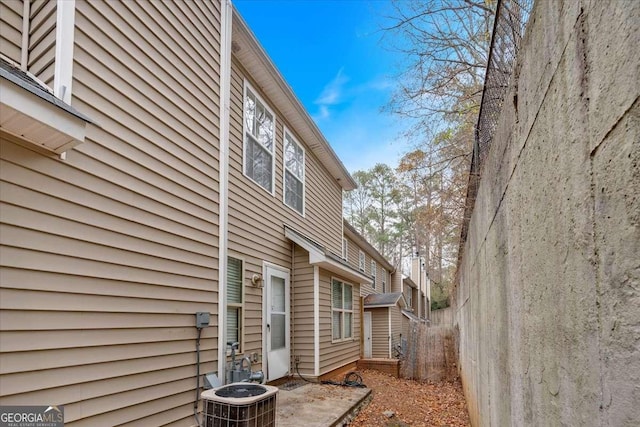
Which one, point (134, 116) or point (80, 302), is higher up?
point (134, 116)

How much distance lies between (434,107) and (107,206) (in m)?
6.50

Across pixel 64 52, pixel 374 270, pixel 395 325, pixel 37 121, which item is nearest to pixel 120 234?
pixel 37 121

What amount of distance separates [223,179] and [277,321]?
3579mm

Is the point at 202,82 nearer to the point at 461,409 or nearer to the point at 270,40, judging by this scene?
the point at 461,409

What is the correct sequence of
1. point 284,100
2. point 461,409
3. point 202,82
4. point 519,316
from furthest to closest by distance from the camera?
1. point 284,100
2. point 461,409
3. point 202,82
4. point 519,316

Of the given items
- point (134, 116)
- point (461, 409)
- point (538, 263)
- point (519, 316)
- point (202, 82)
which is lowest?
point (461, 409)

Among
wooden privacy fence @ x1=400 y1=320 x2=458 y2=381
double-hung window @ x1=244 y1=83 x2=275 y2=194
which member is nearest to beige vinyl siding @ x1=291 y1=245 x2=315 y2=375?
double-hung window @ x1=244 y1=83 x2=275 y2=194

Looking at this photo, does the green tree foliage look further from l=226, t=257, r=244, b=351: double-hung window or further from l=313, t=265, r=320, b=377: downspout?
l=226, t=257, r=244, b=351: double-hung window

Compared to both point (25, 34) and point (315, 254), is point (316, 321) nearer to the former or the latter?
point (315, 254)

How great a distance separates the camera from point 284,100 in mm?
7844

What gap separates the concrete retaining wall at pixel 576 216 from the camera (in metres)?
0.91

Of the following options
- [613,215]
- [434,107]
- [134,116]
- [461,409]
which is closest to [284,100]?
[434,107]

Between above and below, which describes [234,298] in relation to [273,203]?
below

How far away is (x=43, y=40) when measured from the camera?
2.99 meters
